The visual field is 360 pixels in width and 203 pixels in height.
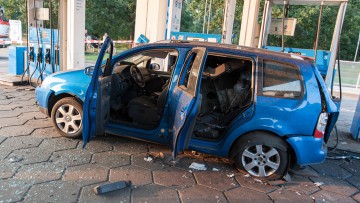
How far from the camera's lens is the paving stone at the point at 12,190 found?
2872 mm

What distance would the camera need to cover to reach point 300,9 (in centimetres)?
2048

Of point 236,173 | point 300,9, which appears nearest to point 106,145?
point 236,173

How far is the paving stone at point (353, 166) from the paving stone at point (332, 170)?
109 mm

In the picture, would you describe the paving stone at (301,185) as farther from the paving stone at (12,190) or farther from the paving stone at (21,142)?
the paving stone at (21,142)

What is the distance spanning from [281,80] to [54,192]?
9.46ft

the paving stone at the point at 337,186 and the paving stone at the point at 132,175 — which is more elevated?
the paving stone at the point at 132,175

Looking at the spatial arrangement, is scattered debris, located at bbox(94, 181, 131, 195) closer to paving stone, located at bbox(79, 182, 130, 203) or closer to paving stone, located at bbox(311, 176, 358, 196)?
paving stone, located at bbox(79, 182, 130, 203)

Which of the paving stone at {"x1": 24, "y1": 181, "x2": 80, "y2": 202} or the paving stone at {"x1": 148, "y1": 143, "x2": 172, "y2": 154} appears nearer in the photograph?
the paving stone at {"x1": 24, "y1": 181, "x2": 80, "y2": 202}

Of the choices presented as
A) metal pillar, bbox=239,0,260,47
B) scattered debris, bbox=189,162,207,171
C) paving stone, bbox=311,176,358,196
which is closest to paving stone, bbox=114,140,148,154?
scattered debris, bbox=189,162,207,171

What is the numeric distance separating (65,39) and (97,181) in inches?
210

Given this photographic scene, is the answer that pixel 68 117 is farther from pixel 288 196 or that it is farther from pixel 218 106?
pixel 288 196

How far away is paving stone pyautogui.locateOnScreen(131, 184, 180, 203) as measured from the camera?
308 centimetres

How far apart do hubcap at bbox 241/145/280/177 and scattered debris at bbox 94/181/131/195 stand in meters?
1.52

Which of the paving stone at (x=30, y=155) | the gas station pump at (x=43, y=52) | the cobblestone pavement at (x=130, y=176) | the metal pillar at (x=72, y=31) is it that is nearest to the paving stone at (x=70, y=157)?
the cobblestone pavement at (x=130, y=176)
